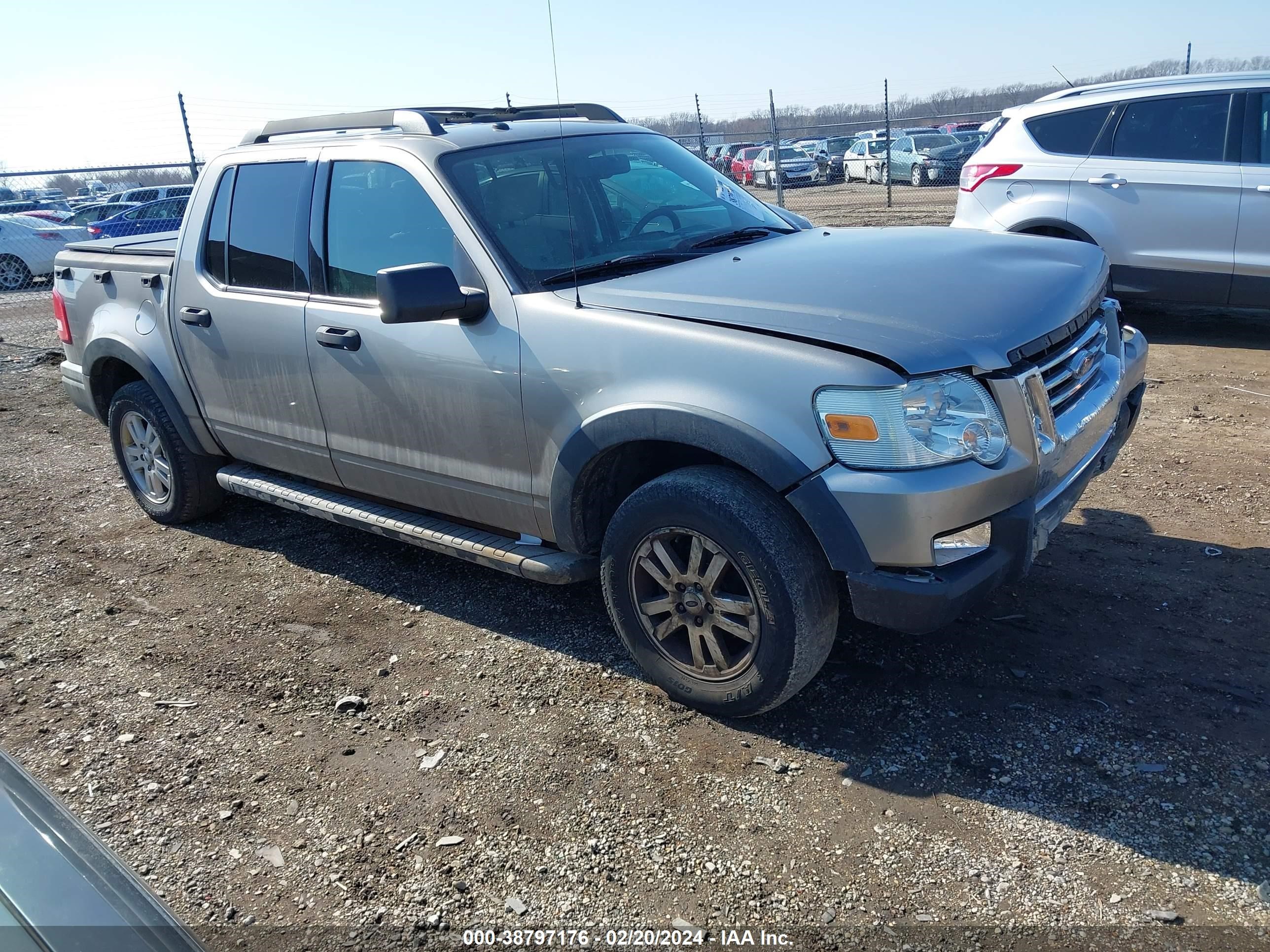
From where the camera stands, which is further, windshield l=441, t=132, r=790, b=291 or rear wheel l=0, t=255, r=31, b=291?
rear wheel l=0, t=255, r=31, b=291

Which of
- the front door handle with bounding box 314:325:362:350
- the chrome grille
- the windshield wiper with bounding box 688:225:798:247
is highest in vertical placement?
the windshield wiper with bounding box 688:225:798:247

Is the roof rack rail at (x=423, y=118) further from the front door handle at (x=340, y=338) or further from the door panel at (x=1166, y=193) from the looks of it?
the door panel at (x=1166, y=193)

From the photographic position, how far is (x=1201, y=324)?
824 centimetres

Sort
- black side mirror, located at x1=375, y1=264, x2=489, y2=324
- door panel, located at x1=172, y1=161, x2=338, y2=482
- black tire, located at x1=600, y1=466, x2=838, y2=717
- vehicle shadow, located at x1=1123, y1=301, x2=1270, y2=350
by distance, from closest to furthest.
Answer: black tire, located at x1=600, y1=466, x2=838, y2=717 < black side mirror, located at x1=375, y1=264, x2=489, y2=324 < door panel, located at x1=172, y1=161, x2=338, y2=482 < vehicle shadow, located at x1=1123, y1=301, x2=1270, y2=350

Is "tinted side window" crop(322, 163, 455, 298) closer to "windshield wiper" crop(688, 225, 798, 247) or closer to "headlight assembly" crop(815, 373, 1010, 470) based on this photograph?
"windshield wiper" crop(688, 225, 798, 247)

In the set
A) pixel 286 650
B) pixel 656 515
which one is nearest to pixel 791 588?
pixel 656 515

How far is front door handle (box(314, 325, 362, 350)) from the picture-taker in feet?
12.6

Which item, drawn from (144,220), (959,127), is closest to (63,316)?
(144,220)

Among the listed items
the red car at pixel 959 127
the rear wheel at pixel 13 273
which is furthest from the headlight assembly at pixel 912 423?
the red car at pixel 959 127

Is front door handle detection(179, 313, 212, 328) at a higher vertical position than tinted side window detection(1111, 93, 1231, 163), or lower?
lower

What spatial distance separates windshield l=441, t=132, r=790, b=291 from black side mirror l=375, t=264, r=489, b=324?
0.26 metres

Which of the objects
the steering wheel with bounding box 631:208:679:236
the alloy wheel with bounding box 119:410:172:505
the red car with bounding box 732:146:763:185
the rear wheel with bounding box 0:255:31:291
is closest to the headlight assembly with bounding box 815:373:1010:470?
the steering wheel with bounding box 631:208:679:236

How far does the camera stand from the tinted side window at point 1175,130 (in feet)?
23.5

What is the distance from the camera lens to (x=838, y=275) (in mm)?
3240
